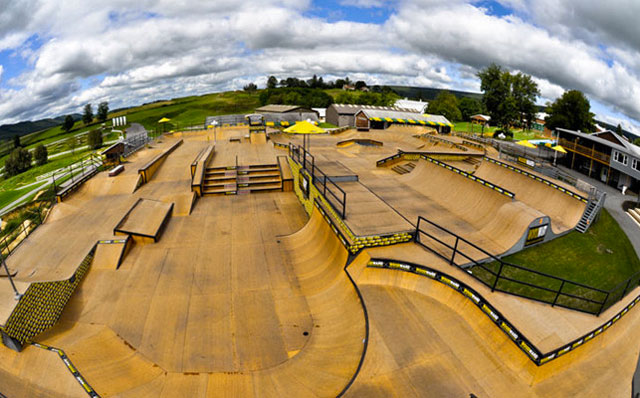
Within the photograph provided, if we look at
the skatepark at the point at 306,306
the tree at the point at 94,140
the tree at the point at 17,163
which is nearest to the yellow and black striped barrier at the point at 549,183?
the skatepark at the point at 306,306

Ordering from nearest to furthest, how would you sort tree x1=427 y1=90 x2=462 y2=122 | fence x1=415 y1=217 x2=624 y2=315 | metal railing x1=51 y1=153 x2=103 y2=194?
fence x1=415 y1=217 x2=624 y2=315 < metal railing x1=51 y1=153 x2=103 y2=194 < tree x1=427 y1=90 x2=462 y2=122

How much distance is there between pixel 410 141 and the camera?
33875mm

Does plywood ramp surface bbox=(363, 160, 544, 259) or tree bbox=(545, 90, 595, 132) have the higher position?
tree bbox=(545, 90, 595, 132)

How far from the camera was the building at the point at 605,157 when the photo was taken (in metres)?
20.7

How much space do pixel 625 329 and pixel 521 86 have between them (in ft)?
218

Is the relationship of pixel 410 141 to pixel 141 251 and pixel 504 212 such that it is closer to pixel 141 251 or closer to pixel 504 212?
pixel 504 212

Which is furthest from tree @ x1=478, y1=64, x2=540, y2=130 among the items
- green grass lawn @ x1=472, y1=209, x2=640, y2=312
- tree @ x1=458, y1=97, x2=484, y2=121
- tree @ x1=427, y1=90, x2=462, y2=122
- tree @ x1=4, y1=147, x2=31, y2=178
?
tree @ x1=4, y1=147, x2=31, y2=178

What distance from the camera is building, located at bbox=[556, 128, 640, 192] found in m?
20.7

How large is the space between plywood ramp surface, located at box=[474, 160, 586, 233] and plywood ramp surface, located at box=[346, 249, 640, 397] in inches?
283

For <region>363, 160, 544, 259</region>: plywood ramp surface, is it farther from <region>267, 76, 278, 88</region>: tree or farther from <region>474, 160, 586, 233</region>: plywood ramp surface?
<region>267, 76, 278, 88</region>: tree

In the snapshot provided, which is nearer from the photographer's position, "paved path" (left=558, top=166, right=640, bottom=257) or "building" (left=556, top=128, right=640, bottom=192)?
"paved path" (left=558, top=166, right=640, bottom=257)

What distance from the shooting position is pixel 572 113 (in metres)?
42.6

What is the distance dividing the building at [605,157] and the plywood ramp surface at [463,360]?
789 inches

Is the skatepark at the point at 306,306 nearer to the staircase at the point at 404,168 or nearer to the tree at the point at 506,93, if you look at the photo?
the staircase at the point at 404,168
